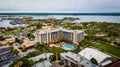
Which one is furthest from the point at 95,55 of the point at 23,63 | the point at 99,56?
the point at 23,63

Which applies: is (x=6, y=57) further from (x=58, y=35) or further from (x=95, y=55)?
(x=95, y=55)

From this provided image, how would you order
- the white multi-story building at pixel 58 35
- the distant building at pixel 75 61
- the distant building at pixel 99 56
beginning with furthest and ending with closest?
the white multi-story building at pixel 58 35
the distant building at pixel 99 56
the distant building at pixel 75 61

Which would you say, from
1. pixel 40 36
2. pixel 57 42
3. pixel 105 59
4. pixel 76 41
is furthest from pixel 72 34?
pixel 105 59

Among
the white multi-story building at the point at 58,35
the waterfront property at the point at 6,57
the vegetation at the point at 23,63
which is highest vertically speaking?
the white multi-story building at the point at 58,35

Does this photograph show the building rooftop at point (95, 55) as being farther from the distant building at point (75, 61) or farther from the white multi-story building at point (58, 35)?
the white multi-story building at point (58, 35)

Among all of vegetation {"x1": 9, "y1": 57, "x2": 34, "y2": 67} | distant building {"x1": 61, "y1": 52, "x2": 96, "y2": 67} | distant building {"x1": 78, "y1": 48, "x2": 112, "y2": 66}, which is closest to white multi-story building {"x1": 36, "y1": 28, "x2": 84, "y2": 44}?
distant building {"x1": 78, "y1": 48, "x2": 112, "y2": 66}

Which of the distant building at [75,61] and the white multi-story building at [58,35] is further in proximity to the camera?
the white multi-story building at [58,35]

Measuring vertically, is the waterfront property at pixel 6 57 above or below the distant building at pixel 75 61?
below

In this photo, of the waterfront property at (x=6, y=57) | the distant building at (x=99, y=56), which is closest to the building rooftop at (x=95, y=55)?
the distant building at (x=99, y=56)

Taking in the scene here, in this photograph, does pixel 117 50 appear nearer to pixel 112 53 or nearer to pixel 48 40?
pixel 112 53

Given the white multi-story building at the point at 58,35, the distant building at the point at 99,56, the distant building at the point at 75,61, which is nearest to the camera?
the distant building at the point at 75,61
